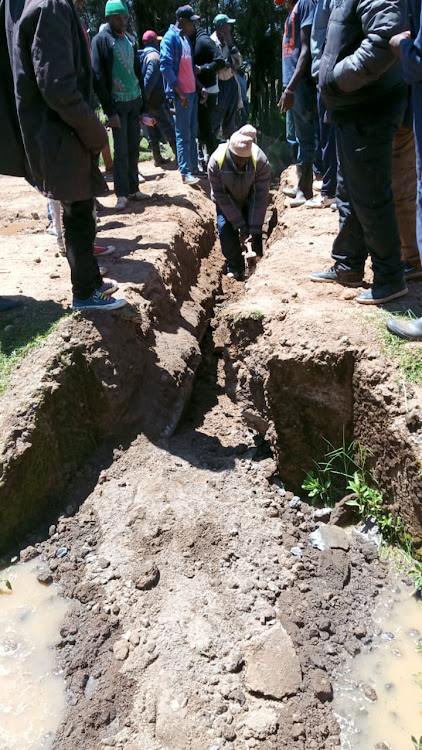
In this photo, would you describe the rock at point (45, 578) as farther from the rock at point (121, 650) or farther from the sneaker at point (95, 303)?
the sneaker at point (95, 303)

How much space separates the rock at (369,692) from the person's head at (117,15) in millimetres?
6035

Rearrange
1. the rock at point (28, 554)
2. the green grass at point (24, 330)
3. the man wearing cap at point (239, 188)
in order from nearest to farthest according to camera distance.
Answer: the rock at point (28, 554) < the green grass at point (24, 330) < the man wearing cap at point (239, 188)

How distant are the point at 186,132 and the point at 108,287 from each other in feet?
12.4

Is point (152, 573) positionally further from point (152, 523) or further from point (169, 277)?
point (169, 277)

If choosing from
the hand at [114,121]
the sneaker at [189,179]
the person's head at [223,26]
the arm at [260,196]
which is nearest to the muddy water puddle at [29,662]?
the arm at [260,196]

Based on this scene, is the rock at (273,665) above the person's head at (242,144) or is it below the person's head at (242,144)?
below

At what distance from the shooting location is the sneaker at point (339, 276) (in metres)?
4.04

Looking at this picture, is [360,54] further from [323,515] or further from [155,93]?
[155,93]

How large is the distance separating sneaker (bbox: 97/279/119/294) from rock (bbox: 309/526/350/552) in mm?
2210

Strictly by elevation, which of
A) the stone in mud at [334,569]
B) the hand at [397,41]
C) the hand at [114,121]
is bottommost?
the stone in mud at [334,569]

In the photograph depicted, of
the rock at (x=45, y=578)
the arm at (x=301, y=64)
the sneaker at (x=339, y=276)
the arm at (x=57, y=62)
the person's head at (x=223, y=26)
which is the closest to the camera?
the arm at (x=57, y=62)

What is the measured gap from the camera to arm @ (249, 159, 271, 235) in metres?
5.75

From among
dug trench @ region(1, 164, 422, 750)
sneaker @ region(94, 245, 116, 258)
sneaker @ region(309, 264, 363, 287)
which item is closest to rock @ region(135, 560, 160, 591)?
dug trench @ region(1, 164, 422, 750)

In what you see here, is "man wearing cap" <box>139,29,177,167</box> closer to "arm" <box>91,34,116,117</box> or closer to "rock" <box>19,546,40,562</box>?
"arm" <box>91,34,116,117</box>
